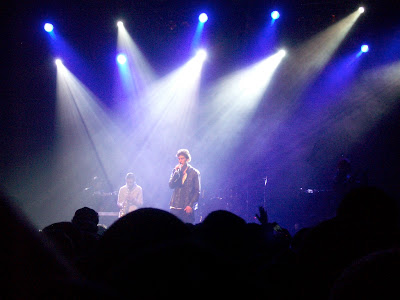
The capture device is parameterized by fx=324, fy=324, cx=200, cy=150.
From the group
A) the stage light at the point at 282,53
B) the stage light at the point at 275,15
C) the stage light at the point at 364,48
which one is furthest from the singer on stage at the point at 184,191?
the stage light at the point at 364,48

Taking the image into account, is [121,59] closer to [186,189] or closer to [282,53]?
[282,53]

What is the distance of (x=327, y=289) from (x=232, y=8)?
8338 mm

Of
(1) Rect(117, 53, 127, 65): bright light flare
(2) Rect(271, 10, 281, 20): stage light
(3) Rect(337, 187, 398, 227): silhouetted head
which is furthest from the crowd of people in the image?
(1) Rect(117, 53, 127, 65): bright light flare

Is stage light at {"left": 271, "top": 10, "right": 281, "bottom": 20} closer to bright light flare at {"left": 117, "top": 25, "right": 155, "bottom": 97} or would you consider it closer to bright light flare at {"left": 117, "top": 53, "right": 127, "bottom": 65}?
bright light flare at {"left": 117, "top": 25, "right": 155, "bottom": 97}

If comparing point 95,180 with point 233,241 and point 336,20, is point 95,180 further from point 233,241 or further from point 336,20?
point 233,241

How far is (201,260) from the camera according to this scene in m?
0.66

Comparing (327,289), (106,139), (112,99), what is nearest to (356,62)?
(112,99)

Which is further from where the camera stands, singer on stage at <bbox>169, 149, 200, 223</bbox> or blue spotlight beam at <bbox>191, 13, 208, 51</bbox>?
blue spotlight beam at <bbox>191, 13, 208, 51</bbox>

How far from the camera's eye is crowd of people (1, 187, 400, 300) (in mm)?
551

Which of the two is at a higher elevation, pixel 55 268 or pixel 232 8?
pixel 232 8

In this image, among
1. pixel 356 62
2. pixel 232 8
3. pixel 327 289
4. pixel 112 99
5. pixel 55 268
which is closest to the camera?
pixel 55 268

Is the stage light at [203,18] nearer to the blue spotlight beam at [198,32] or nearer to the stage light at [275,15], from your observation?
the blue spotlight beam at [198,32]

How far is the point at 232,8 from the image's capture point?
8.55m

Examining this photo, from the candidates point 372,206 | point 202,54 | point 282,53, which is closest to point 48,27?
point 202,54
